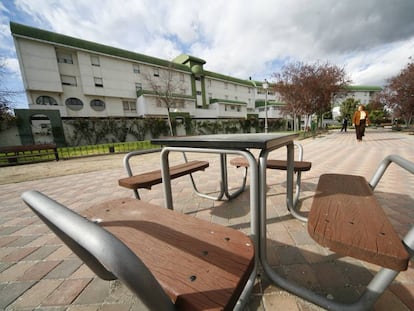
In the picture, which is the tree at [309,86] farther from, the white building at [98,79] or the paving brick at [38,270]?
the paving brick at [38,270]

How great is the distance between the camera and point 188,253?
729 mm

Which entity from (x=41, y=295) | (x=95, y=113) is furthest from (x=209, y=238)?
(x=95, y=113)

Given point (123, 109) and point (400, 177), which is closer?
point (400, 177)

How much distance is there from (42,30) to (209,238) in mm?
26378

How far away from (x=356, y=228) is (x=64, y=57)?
27035 mm

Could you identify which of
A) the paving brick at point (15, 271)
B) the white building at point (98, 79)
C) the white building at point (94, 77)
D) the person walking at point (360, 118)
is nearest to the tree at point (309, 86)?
the white building at point (98, 79)

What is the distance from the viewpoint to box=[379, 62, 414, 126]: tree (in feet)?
45.9

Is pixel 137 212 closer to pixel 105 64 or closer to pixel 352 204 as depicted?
pixel 352 204

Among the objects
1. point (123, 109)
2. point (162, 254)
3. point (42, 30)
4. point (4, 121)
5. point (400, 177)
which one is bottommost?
point (400, 177)

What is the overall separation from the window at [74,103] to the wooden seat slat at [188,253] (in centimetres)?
2412

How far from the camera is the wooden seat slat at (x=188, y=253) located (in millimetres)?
560

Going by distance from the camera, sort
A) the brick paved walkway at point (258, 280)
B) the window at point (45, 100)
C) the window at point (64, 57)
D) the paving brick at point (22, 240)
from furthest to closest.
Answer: the window at point (64, 57) → the window at point (45, 100) → the paving brick at point (22, 240) → the brick paved walkway at point (258, 280)

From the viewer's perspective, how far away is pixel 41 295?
1196mm

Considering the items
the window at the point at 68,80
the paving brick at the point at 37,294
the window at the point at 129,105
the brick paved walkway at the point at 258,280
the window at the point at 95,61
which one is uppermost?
the window at the point at 95,61
